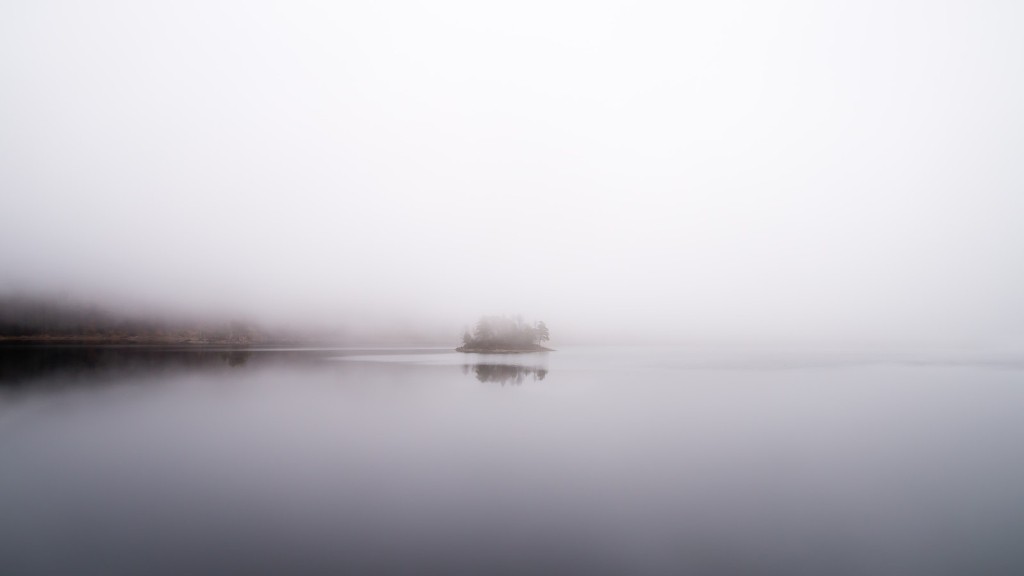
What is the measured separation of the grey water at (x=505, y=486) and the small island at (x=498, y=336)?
86901 millimetres

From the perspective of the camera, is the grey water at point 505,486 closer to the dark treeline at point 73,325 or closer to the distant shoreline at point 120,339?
the distant shoreline at point 120,339

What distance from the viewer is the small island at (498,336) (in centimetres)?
13175

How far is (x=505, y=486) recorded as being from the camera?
69.1ft

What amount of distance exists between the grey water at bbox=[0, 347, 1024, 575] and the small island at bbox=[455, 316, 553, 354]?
3421 inches

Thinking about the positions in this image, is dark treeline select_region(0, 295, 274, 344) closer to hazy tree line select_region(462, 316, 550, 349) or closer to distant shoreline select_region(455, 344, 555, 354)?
distant shoreline select_region(455, 344, 555, 354)

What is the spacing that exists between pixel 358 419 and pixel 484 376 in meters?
31.9

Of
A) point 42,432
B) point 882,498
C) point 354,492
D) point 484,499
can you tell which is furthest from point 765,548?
point 42,432

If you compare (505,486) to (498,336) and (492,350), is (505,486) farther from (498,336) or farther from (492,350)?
(492,350)

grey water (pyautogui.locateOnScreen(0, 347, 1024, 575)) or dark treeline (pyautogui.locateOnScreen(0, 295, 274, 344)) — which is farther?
dark treeline (pyautogui.locateOnScreen(0, 295, 274, 344))

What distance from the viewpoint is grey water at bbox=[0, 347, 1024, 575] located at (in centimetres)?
1441

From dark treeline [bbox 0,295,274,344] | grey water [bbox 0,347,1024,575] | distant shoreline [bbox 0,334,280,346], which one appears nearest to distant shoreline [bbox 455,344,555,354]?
grey water [bbox 0,347,1024,575]

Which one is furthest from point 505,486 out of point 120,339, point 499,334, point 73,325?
point 73,325

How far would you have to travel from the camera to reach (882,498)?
65.7ft

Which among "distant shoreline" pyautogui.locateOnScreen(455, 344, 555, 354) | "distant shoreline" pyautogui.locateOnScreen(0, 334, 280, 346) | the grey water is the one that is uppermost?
"distant shoreline" pyautogui.locateOnScreen(0, 334, 280, 346)
